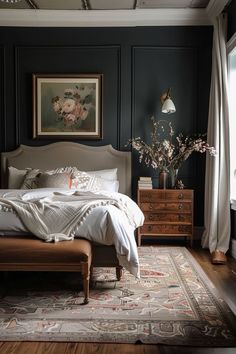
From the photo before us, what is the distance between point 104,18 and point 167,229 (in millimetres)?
3089

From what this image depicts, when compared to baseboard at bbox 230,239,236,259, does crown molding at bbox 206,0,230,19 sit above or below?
above

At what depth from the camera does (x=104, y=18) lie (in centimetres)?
506

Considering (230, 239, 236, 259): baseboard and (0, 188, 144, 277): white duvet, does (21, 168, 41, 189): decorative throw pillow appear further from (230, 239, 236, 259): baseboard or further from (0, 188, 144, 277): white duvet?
(230, 239, 236, 259): baseboard

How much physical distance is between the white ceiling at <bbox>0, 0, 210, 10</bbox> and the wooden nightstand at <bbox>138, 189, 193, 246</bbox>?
249cm

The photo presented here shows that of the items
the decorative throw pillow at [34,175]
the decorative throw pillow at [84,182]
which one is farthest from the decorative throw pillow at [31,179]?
the decorative throw pillow at [84,182]

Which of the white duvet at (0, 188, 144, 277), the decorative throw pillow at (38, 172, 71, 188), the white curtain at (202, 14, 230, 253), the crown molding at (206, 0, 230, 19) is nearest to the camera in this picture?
the white duvet at (0, 188, 144, 277)

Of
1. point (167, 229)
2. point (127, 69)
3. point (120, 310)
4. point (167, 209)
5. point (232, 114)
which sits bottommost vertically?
point (120, 310)

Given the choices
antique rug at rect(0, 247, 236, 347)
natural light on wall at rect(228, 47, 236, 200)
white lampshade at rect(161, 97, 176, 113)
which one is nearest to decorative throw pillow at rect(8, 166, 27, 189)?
antique rug at rect(0, 247, 236, 347)

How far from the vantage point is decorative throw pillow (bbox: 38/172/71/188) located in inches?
163

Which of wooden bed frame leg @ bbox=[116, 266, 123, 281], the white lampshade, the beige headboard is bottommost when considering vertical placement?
wooden bed frame leg @ bbox=[116, 266, 123, 281]

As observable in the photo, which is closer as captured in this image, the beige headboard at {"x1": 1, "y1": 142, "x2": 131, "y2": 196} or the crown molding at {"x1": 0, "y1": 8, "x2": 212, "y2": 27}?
the crown molding at {"x1": 0, "y1": 8, "x2": 212, "y2": 27}

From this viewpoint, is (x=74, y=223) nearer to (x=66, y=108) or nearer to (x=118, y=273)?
(x=118, y=273)

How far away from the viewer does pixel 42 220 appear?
2812 millimetres

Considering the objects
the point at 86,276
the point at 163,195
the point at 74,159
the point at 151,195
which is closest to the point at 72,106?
the point at 74,159
